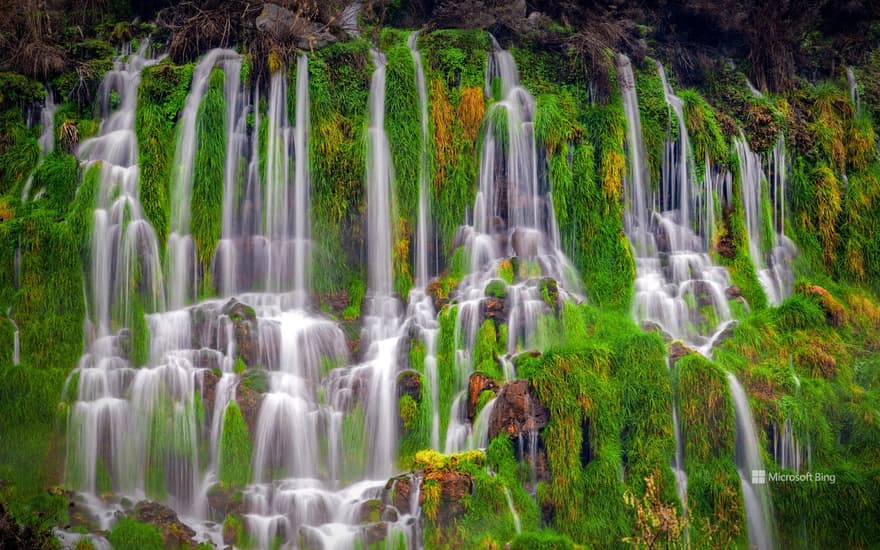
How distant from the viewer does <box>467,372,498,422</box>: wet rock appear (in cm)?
1313

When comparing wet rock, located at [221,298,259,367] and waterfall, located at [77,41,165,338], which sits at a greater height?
waterfall, located at [77,41,165,338]

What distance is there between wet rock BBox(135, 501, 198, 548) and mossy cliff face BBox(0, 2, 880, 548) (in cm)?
20

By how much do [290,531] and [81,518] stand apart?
3.23 m

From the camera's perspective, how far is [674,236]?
17031 millimetres

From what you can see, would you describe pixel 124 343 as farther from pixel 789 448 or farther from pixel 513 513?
pixel 789 448

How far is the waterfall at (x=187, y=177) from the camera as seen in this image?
1523 cm

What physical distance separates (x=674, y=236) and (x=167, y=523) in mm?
11373

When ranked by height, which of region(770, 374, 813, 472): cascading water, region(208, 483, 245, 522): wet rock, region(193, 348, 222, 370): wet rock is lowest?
region(208, 483, 245, 522): wet rock

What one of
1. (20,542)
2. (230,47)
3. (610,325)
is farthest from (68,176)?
(610,325)

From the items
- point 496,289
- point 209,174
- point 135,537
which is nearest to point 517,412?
point 496,289

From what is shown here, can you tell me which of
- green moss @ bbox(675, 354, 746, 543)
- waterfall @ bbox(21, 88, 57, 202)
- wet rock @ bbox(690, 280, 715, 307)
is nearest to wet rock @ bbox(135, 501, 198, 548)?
waterfall @ bbox(21, 88, 57, 202)

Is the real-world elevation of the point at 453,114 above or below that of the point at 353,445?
above

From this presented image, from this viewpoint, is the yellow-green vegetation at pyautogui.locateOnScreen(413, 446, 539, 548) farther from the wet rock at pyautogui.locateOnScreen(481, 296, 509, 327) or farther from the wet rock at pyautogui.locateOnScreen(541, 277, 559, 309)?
the wet rock at pyautogui.locateOnScreen(541, 277, 559, 309)

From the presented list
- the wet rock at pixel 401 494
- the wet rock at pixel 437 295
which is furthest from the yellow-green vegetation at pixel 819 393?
the wet rock at pixel 437 295
